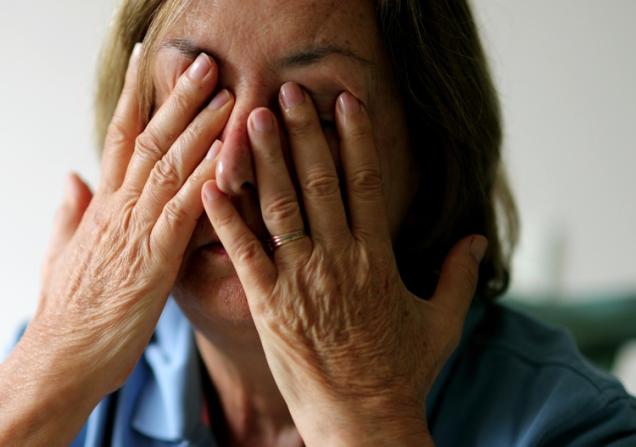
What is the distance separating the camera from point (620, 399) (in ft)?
3.85

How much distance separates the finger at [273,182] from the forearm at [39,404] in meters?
0.39

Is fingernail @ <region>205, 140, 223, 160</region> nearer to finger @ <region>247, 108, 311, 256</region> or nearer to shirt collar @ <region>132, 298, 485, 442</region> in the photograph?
finger @ <region>247, 108, 311, 256</region>

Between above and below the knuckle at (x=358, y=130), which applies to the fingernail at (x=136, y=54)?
above

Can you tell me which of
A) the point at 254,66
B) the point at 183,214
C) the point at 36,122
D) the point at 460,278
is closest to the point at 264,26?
the point at 254,66

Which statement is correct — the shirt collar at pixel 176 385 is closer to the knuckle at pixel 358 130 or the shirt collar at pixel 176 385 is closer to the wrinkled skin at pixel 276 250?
the wrinkled skin at pixel 276 250

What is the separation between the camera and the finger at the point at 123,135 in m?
1.14

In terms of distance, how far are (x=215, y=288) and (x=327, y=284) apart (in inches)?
7.0

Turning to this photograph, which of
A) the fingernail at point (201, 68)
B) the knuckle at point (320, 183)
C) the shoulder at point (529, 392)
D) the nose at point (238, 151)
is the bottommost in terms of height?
the shoulder at point (529, 392)

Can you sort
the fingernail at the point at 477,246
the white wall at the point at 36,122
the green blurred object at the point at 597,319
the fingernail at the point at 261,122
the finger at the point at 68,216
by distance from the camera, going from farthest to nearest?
the white wall at the point at 36,122, the green blurred object at the point at 597,319, the finger at the point at 68,216, the fingernail at the point at 477,246, the fingernail at the point at 261,122

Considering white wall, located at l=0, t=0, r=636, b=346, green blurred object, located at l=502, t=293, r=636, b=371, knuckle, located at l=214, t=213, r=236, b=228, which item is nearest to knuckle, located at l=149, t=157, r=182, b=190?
knuckle, located at l=214, t=213, r=236, b=228

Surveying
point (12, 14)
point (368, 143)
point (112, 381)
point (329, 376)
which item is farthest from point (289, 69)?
point (12, 14)

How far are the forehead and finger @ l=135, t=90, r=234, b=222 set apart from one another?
0.23 ft

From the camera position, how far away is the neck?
1.25m

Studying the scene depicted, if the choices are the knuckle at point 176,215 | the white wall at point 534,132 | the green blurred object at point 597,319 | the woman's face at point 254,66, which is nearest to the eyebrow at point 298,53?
the woman's face at point 254,66
